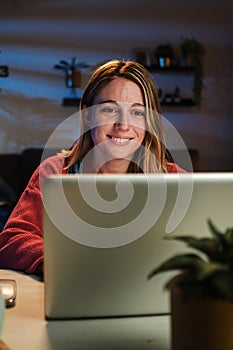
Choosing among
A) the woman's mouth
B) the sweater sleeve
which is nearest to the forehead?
the woman's mouth

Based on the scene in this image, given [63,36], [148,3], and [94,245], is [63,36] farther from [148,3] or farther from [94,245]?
[94,245]

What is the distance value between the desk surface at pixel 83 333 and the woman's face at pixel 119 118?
0.77 meters

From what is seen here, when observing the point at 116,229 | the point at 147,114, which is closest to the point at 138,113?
the point at 147,114

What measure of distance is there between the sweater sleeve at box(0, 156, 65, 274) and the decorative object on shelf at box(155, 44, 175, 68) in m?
3.11

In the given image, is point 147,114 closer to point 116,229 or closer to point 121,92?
point 121,92

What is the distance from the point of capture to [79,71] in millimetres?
4469

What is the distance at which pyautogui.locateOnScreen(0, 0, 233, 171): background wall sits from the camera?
14.6 feet

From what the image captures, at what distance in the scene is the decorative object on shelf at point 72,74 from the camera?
14.5 feet

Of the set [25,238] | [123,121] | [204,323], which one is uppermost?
[123,121]

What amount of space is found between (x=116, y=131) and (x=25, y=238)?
18.8 inches

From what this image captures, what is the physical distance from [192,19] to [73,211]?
13.3 ft

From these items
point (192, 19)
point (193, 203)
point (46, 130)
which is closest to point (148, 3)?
point (192, 19)

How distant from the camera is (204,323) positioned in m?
0.63

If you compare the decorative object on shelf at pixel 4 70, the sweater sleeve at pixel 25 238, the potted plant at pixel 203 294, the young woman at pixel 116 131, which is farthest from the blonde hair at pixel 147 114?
the decorative object on shelf at pixel 4 70
